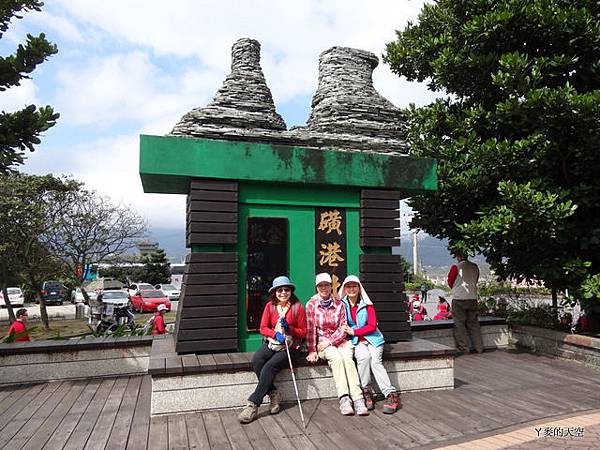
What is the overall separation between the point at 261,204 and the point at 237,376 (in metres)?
2.37

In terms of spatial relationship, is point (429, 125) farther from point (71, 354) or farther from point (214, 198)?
point (71, 354)

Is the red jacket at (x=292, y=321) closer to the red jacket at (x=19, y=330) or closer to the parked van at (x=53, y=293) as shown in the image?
the red jacket at (x=19, y=330)

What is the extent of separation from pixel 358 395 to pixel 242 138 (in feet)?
13.4

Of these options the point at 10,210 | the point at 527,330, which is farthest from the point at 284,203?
the point at 10,210

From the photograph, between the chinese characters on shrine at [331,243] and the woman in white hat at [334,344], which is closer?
the woman in white hat at [334,344]

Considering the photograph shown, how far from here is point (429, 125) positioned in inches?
359

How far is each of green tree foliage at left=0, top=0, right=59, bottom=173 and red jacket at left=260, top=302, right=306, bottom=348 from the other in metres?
6.28

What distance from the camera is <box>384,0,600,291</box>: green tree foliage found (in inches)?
285

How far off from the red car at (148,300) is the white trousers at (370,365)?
2175 cm

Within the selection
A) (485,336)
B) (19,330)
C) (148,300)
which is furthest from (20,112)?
(148,300)

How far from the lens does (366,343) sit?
18.0ft

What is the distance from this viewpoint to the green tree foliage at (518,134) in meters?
7.25

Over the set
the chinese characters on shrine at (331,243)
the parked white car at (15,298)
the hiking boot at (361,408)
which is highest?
the chinese characters on shrine at (331,243)

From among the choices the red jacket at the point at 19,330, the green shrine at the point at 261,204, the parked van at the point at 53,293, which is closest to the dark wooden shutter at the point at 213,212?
the green shrine at the point at 261,204
